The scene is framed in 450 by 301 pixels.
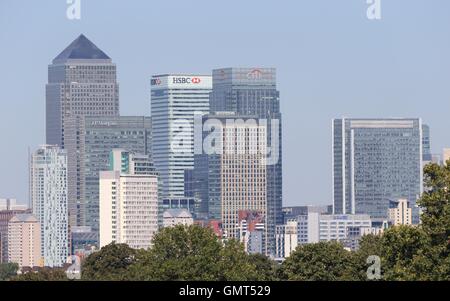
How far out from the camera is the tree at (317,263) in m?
43.8

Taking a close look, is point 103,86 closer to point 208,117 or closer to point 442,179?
point 208,117

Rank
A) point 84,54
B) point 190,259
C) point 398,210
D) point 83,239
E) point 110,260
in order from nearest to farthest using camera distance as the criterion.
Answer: point 190,259, point 110,260, point 84,54, point 83,239, point 398,210

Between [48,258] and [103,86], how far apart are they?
22.7 meters

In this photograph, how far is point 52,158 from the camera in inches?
7411

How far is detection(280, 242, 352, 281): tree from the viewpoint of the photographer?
43.8 metres

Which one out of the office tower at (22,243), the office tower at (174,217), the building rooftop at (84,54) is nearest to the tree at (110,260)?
the office tower at (22,243)

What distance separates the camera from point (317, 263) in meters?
46.8

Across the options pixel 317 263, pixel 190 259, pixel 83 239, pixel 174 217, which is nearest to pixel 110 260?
pixel 317 263

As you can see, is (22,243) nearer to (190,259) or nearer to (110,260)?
(110,260)

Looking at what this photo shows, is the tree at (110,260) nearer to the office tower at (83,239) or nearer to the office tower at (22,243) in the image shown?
the office tower at (22,243)

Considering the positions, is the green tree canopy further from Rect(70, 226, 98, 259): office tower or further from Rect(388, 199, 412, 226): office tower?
Rect(70, 226, 98, 259): office tower

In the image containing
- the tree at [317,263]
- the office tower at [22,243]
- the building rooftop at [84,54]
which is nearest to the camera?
the tree at [317,263]

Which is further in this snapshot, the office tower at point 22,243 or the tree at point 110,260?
the office tower at point 22,243
